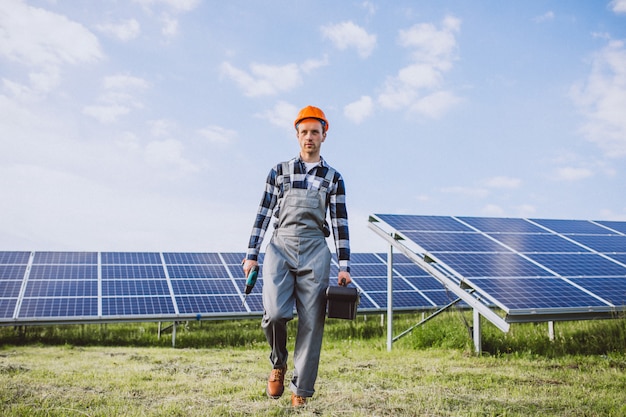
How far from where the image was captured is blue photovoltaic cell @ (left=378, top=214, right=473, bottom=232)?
9688 millimetres

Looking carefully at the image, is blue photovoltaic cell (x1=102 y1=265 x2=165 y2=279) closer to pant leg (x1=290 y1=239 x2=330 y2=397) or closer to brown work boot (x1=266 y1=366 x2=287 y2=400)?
brown work boot (x1=266 y1=366 x2=287 y2=400)

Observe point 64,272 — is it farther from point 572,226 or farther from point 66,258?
point 572,226

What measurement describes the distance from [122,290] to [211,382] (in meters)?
6.62

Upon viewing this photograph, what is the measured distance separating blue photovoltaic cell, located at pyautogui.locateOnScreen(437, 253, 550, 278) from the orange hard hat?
4.59 m

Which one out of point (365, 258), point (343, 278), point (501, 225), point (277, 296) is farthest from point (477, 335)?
point (365, 258)

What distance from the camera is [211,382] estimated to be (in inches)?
228

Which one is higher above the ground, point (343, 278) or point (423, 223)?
point (423, 223)

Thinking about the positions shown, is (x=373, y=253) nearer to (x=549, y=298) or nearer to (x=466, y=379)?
(x=549, y=298)

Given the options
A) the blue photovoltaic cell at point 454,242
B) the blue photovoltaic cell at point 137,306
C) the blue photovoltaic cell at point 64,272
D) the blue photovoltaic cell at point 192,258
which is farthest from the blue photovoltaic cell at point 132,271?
the blue photovoltaic cell at point 454,242

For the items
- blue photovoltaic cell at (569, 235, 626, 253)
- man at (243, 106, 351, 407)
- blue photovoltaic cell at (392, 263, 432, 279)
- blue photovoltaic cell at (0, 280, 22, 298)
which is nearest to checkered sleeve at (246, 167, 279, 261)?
man at (243, 106, 351, 407)

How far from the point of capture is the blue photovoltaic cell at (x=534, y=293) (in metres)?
7.38

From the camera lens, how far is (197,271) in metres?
13.4

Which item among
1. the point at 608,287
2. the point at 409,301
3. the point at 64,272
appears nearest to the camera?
the point at 608,287

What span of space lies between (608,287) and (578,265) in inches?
33.2
